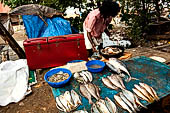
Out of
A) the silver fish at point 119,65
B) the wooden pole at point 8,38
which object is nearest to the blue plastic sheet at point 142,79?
the silver fish at point 119,65

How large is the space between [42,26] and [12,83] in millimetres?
3202

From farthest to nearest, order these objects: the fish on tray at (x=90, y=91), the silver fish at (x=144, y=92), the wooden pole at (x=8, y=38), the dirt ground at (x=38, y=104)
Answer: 1. the wooden pole at (x=8, y=38)
2. the dirt ground at (x=38, y=104)
3. the fish on tray at (x=90, y=91)
4. the silver fish at (x=144, y=92)

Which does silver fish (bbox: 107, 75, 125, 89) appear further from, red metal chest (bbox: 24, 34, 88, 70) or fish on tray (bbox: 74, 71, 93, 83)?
red metal chest (bbox: 24, 34, 88, 70)

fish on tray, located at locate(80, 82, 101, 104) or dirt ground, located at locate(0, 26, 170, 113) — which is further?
dirt ground, located at locate(0, 26, 170, 113)

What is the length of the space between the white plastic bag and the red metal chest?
12.1 inches

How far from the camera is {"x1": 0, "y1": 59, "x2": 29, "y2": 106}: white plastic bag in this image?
2812 millimetres

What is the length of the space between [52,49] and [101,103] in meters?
2.06

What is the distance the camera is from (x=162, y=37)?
7352 mm

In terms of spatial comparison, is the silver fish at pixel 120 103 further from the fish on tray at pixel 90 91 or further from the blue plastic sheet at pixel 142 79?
the fish on tray at pixel 90 91

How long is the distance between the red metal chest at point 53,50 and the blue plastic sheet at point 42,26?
207cm

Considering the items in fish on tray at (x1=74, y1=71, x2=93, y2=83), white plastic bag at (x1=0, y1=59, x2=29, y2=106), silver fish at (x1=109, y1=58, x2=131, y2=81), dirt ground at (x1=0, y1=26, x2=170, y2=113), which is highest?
silver fish at (x1=109, y1=58, x2=131, y2=81)

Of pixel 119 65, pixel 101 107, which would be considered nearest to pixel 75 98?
pixel 101 107

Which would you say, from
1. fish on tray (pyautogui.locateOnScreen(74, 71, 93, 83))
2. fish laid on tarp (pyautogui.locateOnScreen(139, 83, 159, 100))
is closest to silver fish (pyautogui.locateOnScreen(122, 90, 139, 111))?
fish laid on tarp (pyautogui.locateOnScreen(139, 83, 159, 100))

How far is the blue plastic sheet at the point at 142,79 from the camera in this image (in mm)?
1956
